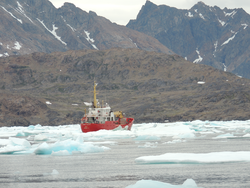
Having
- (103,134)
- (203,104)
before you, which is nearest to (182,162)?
(103,134)

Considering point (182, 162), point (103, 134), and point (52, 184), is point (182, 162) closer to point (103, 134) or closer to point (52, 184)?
point (52, 184)

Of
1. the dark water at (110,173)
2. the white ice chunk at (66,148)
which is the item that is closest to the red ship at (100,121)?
the white ice chunk at (66,148)

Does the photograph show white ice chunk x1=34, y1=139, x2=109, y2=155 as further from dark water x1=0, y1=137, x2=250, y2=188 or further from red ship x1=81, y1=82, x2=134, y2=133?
red ship x1=81, y1=82, x2=134, y2=133

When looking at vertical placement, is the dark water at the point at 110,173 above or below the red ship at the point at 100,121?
below

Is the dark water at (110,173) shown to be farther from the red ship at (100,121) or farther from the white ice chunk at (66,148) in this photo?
the red ship at (100,121)

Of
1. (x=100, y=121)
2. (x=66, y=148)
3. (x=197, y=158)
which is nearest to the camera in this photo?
(x=197, y=158)

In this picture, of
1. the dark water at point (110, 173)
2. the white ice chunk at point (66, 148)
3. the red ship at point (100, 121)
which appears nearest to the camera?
the dark water at point (110, 173)

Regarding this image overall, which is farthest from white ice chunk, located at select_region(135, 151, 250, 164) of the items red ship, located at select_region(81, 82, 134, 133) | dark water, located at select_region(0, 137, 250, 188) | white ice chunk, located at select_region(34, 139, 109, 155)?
red ship, located at select_region(81, 82, 134, 133)

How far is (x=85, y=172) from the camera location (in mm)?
23953

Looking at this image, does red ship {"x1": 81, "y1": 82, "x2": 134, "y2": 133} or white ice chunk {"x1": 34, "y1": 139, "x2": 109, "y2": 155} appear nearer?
white ice chunk {"x1": 34, "y1": 139, "x2": 109, "y2": 155}

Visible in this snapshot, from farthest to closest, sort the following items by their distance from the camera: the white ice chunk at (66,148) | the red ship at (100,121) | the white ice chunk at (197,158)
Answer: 1. the red ship at (100,121)
2. the white ice chunk at (66,148)
3. the white ice chunk at (197,158)

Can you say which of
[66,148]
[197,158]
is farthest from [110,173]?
[66,148]

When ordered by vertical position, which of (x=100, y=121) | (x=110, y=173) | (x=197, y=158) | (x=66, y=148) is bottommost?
(x=110, y=173)

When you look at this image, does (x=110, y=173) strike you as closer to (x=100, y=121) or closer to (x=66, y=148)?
(x=66, y=148)
